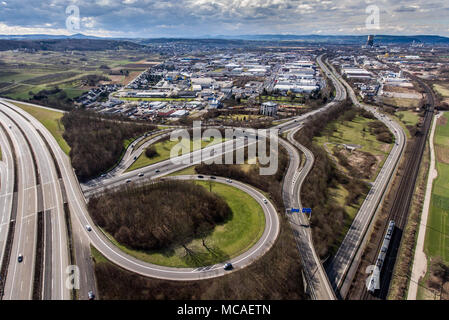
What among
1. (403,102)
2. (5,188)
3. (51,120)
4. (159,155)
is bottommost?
(5,188)

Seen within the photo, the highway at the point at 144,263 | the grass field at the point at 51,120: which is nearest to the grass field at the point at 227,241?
the highway at the point at 144,263

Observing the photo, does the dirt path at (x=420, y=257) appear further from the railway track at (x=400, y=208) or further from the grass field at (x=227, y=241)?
the grass field at (x=227, y=241)

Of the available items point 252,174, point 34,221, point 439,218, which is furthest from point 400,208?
point 34,221

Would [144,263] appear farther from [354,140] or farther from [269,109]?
[269,109]

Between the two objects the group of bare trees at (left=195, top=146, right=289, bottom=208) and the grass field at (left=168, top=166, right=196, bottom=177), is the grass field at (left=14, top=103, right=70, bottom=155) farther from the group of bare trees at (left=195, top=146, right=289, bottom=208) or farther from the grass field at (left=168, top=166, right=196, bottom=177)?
the group of bare trees at (left=195, top=146, right=289, bottom=208)
